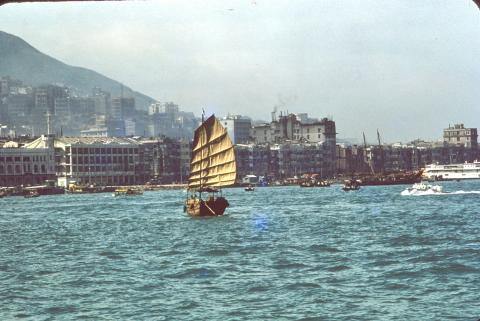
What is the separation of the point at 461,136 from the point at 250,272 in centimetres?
14049

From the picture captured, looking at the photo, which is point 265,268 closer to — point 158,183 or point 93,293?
point 93,293

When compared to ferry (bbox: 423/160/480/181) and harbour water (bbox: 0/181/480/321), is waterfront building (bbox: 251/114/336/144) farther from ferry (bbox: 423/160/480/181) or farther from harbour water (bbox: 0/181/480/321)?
harbour water (bbox: 0/181/480/321)

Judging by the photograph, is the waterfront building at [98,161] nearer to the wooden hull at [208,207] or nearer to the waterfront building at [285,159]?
the waterfront building at [285,159]

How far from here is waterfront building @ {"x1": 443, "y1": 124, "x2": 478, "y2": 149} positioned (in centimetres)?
15138

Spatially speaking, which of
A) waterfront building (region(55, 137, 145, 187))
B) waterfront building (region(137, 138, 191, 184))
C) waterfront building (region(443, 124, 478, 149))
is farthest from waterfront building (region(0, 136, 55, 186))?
waterfront building (region(443, 124, 478, 149))

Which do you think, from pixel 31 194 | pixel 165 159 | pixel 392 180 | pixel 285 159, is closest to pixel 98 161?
pixel 165 159

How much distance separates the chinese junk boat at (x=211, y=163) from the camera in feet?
131

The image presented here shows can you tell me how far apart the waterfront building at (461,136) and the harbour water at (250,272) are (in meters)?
120

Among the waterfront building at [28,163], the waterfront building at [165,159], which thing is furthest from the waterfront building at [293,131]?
the waterfront building at [28,163]

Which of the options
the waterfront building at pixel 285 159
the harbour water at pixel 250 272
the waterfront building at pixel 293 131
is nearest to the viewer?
the harbour water at pixel 250 272

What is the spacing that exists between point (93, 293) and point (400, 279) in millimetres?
5760

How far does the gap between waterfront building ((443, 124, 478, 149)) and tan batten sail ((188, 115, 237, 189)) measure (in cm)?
11621

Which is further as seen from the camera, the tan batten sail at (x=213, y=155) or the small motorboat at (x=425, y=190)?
the small motorboat at (x=425, y=190)

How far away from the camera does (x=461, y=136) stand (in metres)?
154
